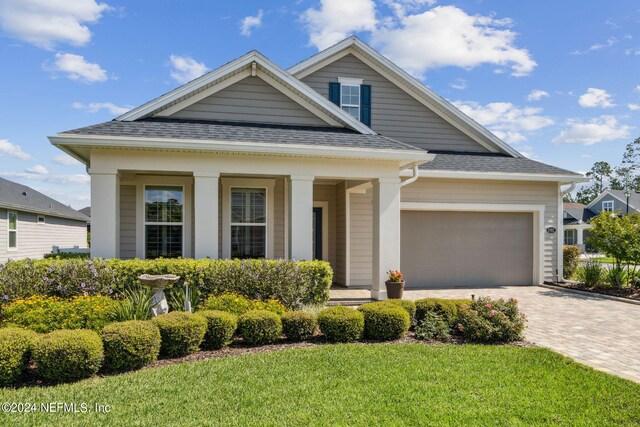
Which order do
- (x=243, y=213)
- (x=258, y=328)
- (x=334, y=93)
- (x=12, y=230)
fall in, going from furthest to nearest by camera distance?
(x=12, y=230), (x=334, y=93), (x=243, y=213), (x=258, y=328)

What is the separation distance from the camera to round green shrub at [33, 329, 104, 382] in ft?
15.5

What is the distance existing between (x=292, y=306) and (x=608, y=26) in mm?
15715

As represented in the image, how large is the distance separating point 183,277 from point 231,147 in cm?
275

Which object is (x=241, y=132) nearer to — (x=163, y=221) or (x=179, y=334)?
(x=163, y=221)

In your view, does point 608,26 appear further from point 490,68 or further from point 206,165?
point 206,165

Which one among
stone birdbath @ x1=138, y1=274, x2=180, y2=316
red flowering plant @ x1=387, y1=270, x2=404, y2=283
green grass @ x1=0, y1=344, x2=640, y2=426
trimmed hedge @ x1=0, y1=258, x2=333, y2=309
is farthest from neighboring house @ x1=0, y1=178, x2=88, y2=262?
green grass @ x1=0, y1=344, x2=640, y2=426

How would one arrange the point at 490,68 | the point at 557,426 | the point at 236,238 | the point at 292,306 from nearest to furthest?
the point at 557,426 < the point at 292,306 < the point at 236,238 < the point at 490,68

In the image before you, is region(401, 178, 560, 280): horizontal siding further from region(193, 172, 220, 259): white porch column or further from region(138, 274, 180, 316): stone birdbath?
region(138, 274, 180, 316): stone birdbath

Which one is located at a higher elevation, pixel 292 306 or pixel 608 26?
pixel 608 26

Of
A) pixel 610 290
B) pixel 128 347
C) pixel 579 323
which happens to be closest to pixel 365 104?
pixel 579 323

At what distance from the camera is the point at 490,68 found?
1722cm

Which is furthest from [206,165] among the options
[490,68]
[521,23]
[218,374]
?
[490,68]

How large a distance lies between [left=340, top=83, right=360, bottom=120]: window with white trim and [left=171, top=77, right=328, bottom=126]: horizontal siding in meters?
2.90

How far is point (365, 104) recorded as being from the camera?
532 inches
